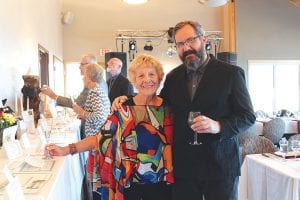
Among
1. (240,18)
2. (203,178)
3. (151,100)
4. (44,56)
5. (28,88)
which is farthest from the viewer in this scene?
(240,18)

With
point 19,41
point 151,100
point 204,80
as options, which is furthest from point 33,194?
point 19,41

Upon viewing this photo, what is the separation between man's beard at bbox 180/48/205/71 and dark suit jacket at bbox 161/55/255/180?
0.06 m

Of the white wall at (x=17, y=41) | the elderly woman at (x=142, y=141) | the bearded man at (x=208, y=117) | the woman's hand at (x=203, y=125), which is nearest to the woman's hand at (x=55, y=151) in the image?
the elderly woman at (x=142, y=141)

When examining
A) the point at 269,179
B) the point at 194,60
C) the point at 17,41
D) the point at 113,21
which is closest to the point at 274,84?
the point at 113,21

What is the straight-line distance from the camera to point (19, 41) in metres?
3.92

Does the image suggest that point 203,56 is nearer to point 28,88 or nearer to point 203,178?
point 203,178

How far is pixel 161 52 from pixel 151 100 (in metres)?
8.08

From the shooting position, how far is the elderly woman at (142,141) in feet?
6.15

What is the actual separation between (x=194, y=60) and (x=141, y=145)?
0.54 metres

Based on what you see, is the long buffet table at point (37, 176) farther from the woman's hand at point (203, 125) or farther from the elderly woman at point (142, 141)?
the woman's hand at point (203, 125)

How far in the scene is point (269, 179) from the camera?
282 centimetres

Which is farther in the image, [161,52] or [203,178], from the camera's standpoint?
[161,52]

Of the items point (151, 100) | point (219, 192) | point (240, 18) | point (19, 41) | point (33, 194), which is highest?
point (240, 18)

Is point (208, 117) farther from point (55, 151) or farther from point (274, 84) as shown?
point (274, 84)
